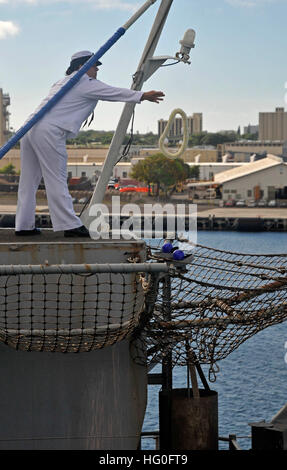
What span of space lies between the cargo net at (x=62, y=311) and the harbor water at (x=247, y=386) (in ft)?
54.1

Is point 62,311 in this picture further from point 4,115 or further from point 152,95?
point 4,115

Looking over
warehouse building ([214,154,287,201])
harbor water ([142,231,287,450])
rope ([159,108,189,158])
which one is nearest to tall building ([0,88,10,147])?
warehouse building ([214,154,287,201])

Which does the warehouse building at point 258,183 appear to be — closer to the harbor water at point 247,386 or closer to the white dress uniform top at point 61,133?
the harbor water at point 247,386

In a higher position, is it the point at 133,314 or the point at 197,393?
the point at 133,314

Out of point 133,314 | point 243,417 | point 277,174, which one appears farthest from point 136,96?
point 277,174

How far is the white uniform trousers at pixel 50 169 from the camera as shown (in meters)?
8.64

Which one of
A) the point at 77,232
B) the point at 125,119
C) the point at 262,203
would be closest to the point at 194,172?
the point at 262,203

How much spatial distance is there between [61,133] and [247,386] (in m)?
24.9

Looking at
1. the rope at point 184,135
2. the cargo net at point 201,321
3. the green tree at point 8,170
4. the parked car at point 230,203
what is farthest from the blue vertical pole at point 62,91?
the parked car at point 230,203

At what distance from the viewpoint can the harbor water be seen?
2706cm

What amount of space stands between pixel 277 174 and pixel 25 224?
133848 mm

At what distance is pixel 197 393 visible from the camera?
10.0 meters
